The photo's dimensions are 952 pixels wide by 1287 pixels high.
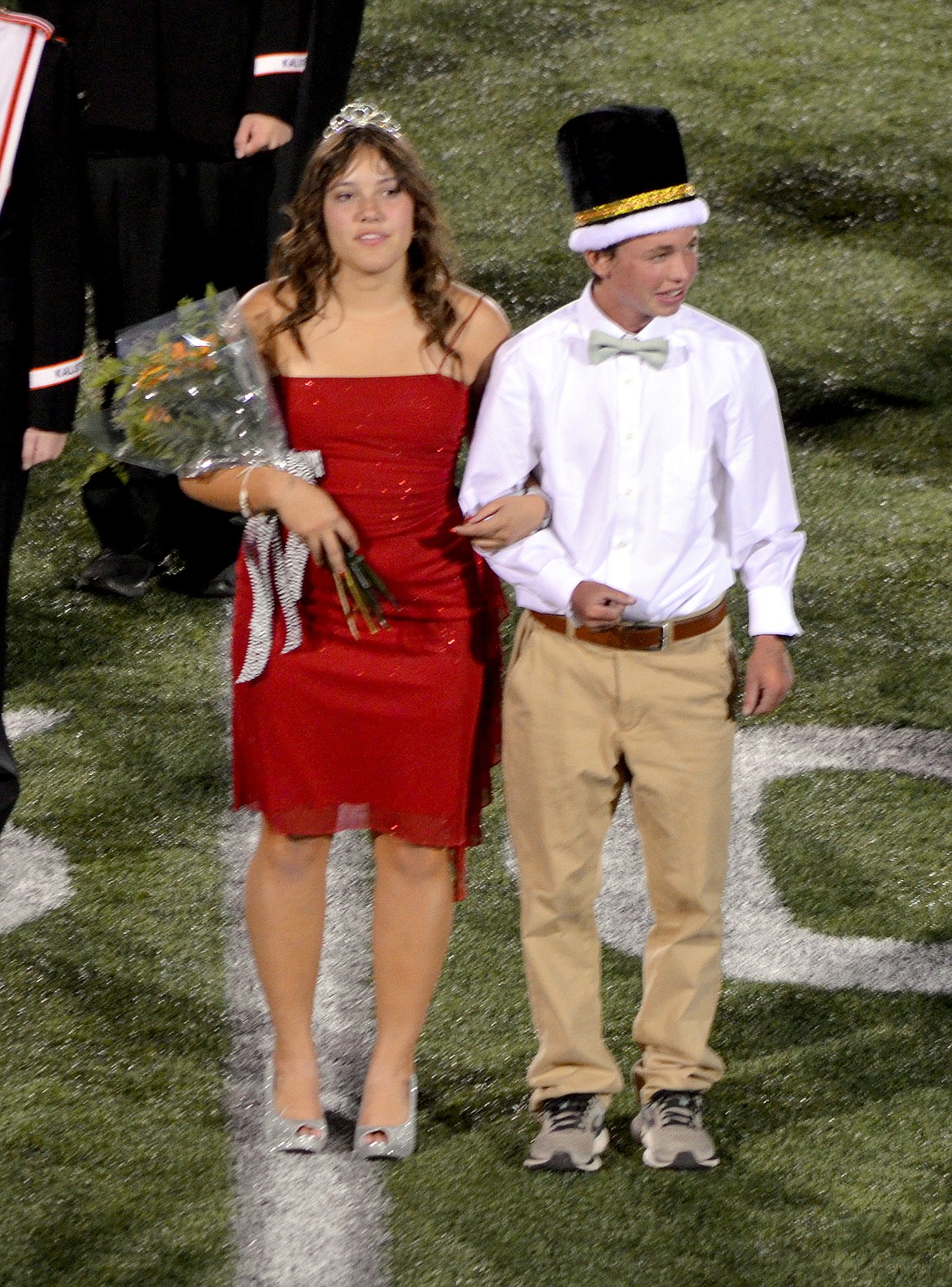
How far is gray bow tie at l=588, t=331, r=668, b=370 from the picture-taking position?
2.90m

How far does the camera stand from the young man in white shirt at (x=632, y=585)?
2.93 m

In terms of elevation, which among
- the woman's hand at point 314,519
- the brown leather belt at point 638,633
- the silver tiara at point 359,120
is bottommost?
the brown leather belt at point 638,633

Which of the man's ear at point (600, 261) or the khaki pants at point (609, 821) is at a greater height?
the man's ear at point (600, 261)

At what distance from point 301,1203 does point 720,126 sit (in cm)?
615

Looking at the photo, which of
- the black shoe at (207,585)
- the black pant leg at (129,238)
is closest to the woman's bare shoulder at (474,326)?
the black pant leg at (129,238)

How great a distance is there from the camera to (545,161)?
8.12 meters

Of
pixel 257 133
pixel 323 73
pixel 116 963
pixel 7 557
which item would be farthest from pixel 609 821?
pixel 323 73

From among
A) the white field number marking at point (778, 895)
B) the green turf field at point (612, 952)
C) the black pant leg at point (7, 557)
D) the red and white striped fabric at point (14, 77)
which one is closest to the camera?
the green turf field at point (612, 952)

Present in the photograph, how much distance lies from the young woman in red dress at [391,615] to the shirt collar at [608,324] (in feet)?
0.65

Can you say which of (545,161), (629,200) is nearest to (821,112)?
(545,161)

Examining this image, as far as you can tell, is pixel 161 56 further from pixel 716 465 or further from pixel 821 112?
pixel 821 112

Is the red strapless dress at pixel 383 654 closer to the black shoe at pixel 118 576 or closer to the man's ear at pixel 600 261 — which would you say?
the man's ear at pixel 600 261

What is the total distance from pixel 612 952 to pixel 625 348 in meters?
1.52

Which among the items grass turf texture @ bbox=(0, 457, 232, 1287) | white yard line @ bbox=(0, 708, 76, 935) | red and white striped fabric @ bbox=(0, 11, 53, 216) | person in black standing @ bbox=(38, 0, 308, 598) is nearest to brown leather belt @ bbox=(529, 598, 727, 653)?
grass turf texture @ bbox=(0, 457, 232, 1287)
